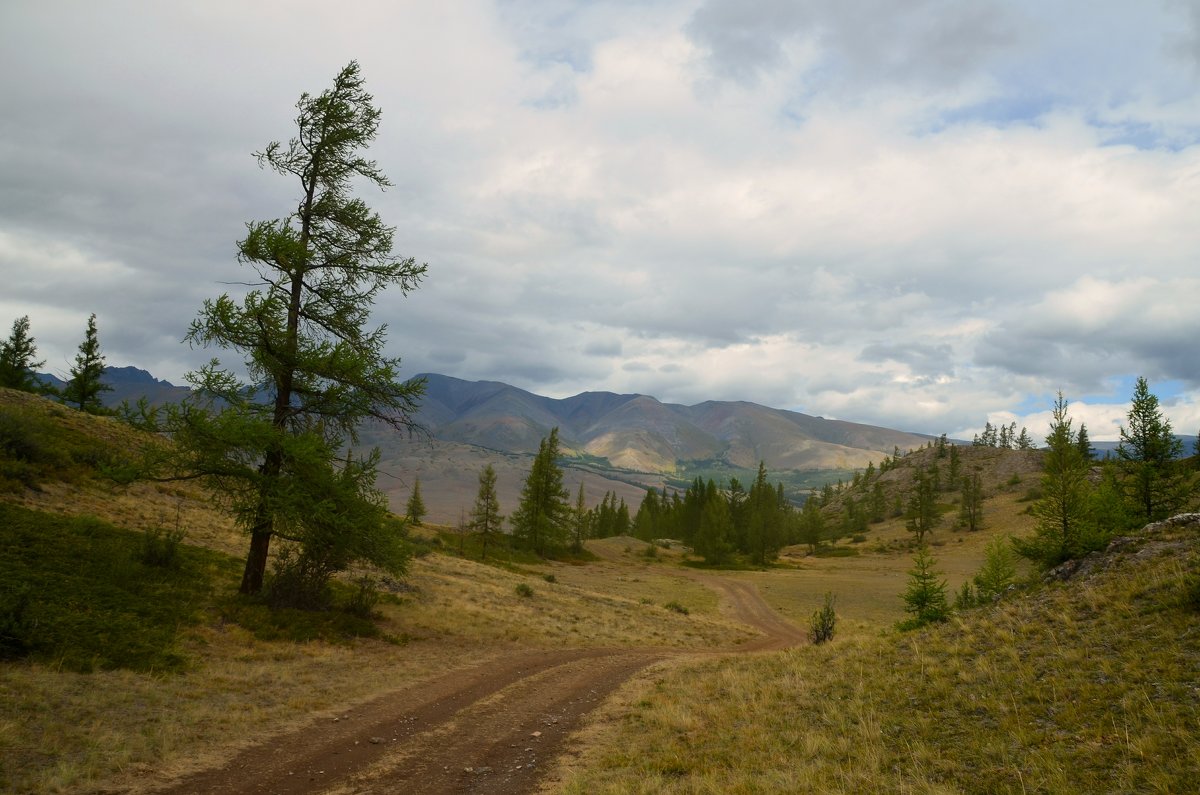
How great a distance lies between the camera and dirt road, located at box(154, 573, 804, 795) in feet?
29.3

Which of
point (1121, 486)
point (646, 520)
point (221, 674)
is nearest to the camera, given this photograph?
point (221, 674)

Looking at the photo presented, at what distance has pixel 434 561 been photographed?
40.5 meters

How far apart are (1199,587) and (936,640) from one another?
5511mm

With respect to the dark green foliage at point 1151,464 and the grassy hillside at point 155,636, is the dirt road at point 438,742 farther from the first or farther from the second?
the dark green foliage at point 1151,464

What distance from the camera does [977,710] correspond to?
32.7ft

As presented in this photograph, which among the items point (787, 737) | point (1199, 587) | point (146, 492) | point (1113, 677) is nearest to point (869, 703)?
point (787, 737)

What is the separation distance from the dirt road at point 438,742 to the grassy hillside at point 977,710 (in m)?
1.18

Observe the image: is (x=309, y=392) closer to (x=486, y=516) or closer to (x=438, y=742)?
(x=438, y=742)

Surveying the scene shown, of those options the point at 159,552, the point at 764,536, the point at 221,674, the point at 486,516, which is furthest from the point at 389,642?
the point at 764,536

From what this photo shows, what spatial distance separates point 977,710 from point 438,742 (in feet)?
32.4

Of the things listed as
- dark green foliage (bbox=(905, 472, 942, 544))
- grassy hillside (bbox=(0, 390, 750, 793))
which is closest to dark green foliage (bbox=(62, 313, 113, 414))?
grassy hillside (bbox=(0, 390, 750, 793))

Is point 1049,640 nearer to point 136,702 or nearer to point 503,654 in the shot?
point 503,654

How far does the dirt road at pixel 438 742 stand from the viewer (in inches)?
352

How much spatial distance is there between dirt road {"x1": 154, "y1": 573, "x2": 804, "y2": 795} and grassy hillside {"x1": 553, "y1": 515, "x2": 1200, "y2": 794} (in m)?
1.18
